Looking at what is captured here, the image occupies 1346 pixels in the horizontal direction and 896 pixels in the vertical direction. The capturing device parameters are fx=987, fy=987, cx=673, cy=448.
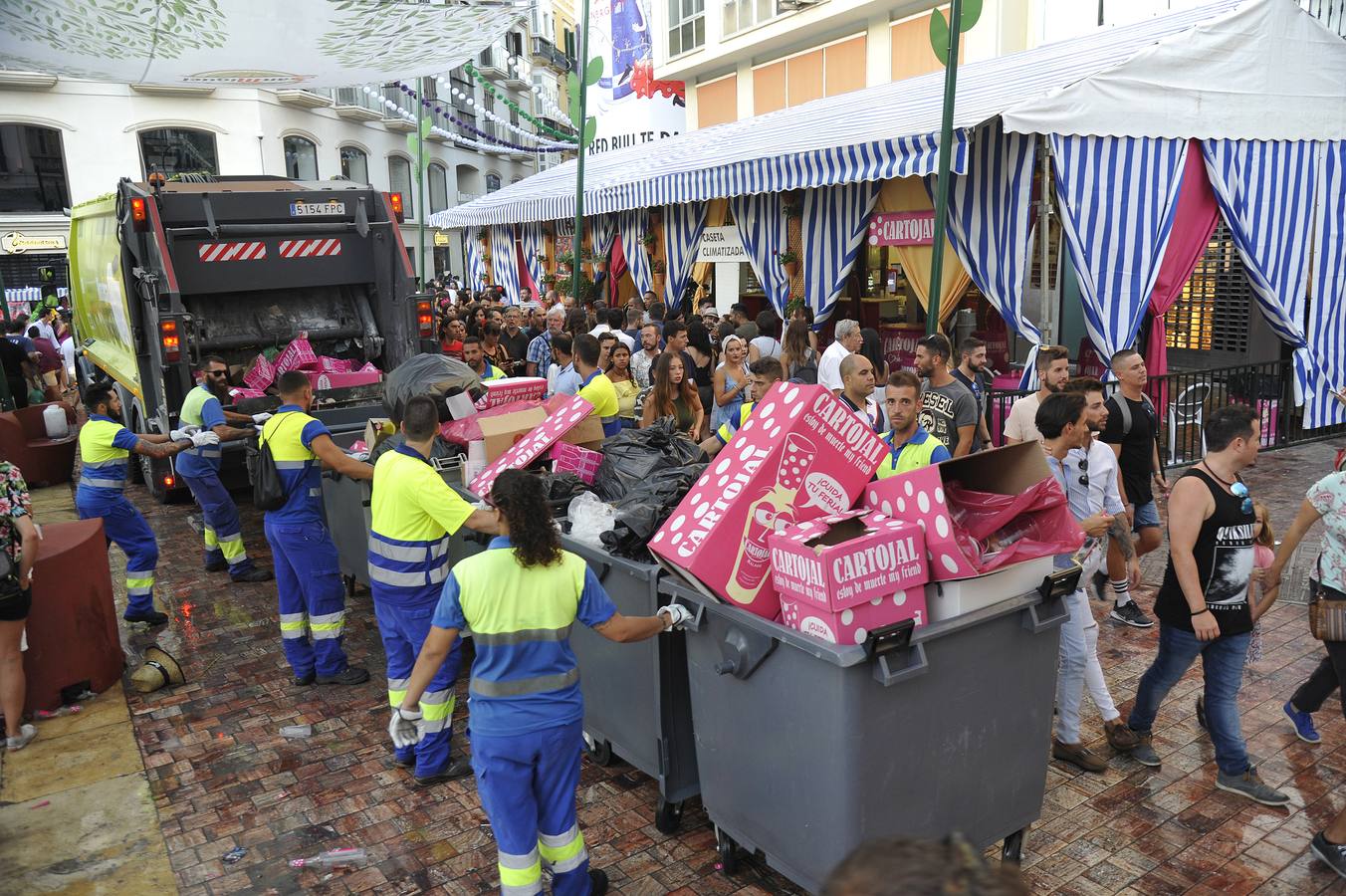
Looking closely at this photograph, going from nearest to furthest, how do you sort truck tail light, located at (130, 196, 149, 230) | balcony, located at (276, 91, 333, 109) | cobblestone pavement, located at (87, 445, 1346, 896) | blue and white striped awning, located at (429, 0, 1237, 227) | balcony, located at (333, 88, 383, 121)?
cobblestone pavement, located at (87, 445, 1346, 896) → truck tail light, located at (130, 196, 149, 230) → blue and white striped awning, located at (429, 0, 1237, 227) → balcony, located at (276, 91, 333, 109) → balcony, located at (333, 88, 383, 121)

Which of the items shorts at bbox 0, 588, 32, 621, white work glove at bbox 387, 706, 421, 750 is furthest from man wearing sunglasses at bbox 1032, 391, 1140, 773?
shorts at bbox 0, 588, 32, 621

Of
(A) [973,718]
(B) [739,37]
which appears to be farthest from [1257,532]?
(B) [739,37]

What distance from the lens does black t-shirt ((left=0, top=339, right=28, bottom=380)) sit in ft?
42.3

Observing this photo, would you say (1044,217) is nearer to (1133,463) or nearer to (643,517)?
(1133,463)

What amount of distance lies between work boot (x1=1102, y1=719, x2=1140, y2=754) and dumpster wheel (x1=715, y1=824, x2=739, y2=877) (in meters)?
1.96

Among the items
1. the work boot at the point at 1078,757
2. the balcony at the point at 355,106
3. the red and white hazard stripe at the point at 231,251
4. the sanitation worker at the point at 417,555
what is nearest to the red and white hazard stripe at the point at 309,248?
the red and white hazard stripe at the point at 231,251

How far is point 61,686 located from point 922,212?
8914mm

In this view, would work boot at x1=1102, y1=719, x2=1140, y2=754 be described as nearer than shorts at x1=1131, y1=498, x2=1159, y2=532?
Yes

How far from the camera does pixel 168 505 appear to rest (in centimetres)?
1030

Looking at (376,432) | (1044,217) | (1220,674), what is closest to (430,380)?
(376,432)

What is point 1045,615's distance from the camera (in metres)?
3.66

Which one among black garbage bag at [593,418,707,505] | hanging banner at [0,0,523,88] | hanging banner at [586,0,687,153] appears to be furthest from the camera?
hanging banner at [586,0,687,153]

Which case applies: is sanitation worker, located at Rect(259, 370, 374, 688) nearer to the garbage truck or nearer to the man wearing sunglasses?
the garbage truck

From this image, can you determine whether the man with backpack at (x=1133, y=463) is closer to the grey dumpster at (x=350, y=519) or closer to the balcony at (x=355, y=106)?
the grey dumpster at (x=350, y=519)
